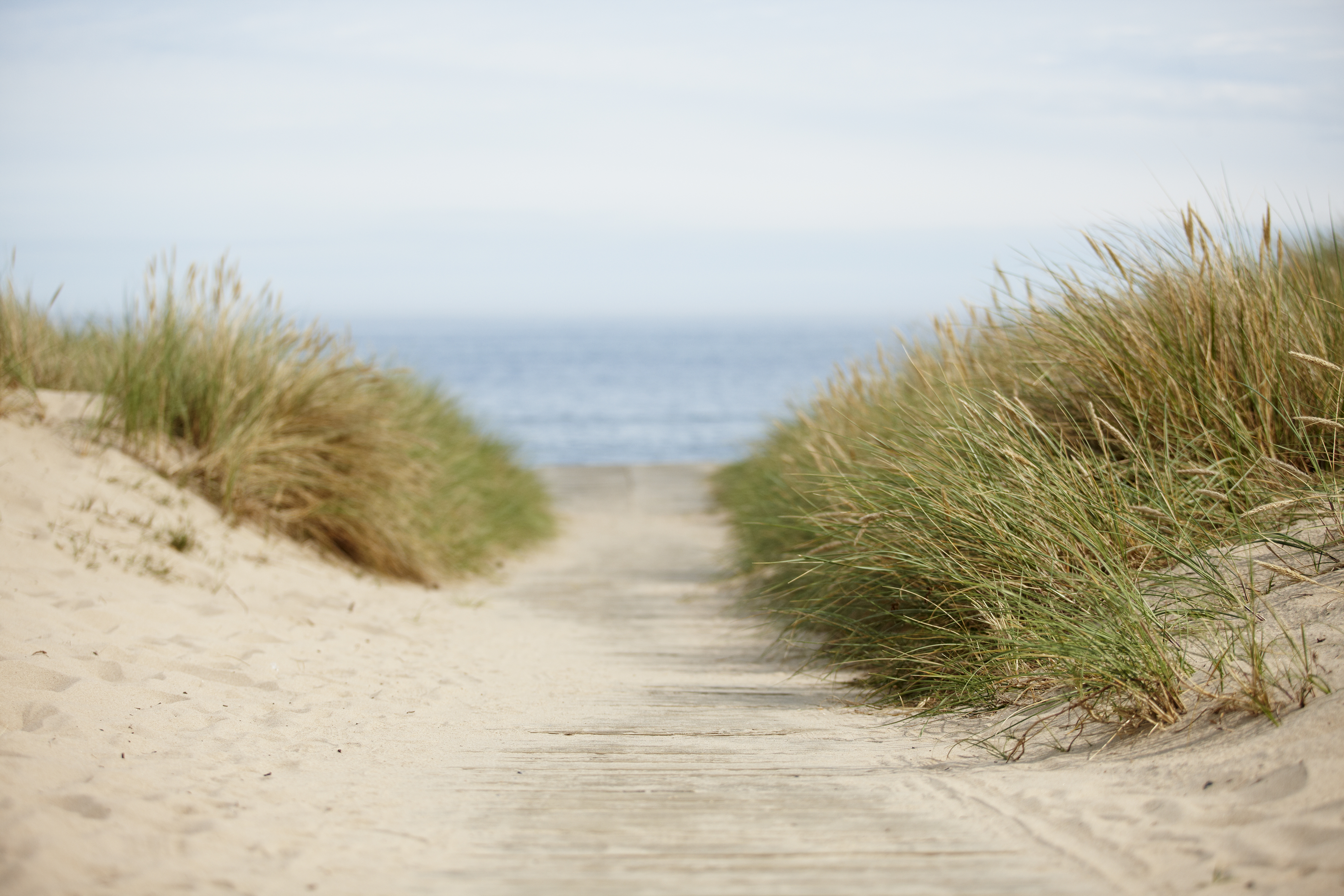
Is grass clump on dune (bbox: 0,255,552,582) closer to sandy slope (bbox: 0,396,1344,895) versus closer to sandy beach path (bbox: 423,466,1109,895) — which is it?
sandy slope (bbox: 0,396,1344,895)

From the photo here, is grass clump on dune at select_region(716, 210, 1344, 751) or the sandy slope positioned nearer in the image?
the sandy slope

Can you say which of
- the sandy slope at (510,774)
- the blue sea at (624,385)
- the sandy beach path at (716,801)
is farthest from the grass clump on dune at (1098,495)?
the blue sea at (624,385)

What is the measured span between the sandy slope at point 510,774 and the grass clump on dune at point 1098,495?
245mm

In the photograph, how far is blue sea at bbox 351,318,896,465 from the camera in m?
17.5

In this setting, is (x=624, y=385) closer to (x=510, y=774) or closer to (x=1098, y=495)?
(x=1098, y=495)

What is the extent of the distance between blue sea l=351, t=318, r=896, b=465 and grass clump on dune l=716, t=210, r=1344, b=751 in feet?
7.92

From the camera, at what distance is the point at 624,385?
157ft

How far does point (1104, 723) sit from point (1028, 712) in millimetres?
240

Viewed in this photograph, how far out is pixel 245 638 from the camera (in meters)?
4.30

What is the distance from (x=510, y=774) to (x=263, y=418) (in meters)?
4.08

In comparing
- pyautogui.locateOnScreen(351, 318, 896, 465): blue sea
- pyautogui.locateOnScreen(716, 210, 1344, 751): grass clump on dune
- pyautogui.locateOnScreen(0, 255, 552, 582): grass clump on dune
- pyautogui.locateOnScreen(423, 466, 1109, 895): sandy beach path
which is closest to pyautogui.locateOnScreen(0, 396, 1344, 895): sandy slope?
pyautogui.locateOnScreen(423, 466, 1109, 895): sandy beach path

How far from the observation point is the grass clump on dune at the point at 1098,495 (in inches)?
A: 119

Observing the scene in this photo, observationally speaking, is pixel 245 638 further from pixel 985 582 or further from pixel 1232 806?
pixel 1232 806

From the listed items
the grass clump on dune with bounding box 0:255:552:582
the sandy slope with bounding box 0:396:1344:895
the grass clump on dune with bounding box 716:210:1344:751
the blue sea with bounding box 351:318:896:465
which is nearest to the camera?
the sandy slope with bounding box 0:396:1344:895
